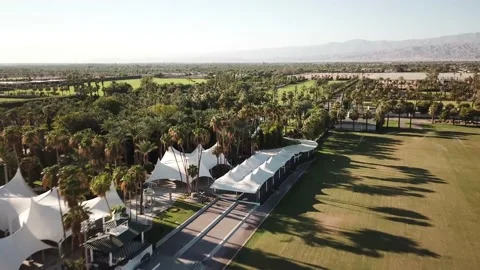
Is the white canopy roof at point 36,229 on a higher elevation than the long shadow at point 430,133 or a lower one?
higher

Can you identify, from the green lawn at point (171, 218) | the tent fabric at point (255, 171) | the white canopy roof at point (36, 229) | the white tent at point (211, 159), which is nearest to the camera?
the white canopy roof at point (36, 229)

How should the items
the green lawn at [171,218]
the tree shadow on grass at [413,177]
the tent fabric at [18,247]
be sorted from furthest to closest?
1. the tree shadow on grass at [413,177]
2. the green lawn at [171,218]
3. the tent fabric at [18,247]

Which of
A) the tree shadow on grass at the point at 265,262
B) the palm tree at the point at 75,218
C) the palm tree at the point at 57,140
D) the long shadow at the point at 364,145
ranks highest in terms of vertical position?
the palm tree at the point at 57,140

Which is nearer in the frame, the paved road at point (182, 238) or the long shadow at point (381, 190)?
the paved road at point (182, 238)

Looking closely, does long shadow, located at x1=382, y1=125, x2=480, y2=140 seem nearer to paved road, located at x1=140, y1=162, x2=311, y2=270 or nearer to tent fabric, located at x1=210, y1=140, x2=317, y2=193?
tent fabric, located at x1=210, y1=140, x2=317, y2=193

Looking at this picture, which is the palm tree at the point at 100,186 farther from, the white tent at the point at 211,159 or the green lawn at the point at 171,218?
the white tent at the point at 211,159

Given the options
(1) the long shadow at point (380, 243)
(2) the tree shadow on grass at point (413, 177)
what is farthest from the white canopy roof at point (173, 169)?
(2) the tree shadow on grass at point (413, 177)

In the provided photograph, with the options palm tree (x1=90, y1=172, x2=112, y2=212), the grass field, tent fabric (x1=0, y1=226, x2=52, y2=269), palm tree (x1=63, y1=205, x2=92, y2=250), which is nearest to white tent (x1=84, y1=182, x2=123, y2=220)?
palm tree (x1=90, y1=172, x2=112, y2=212)
